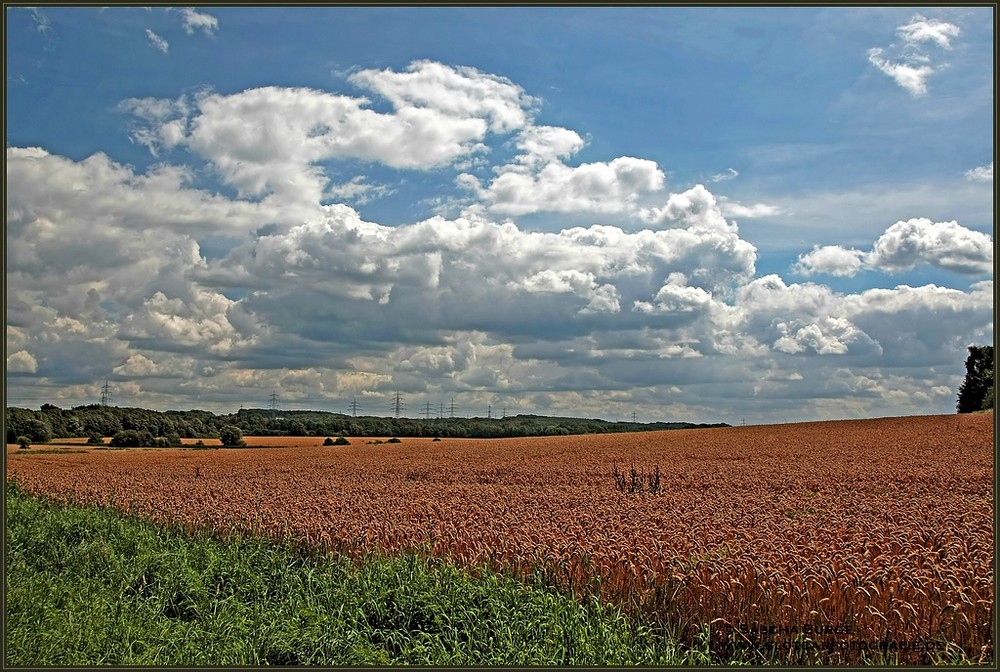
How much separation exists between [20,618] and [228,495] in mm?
12139

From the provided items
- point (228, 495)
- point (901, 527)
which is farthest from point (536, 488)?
point (901, 527)

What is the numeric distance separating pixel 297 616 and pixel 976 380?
93896mm

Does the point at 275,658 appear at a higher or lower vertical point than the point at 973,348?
lower

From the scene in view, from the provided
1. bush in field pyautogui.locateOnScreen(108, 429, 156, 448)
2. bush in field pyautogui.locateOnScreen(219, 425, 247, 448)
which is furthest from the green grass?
bush in field pyautogui.locateOnScreen(108, 429, 156, 448)

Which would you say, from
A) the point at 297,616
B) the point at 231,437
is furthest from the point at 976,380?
the point at 297,616

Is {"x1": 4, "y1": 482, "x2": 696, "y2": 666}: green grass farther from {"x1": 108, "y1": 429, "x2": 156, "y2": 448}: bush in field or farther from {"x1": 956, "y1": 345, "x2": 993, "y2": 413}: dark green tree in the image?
{"x1": 956, "y1": 345, "x2": 993, "y2": 413}: dark green tree

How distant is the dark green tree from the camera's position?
8433 centimetres

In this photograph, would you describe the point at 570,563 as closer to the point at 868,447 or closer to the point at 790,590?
the point at 790,590

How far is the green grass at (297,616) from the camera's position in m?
7.70

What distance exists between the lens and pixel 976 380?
8588cm

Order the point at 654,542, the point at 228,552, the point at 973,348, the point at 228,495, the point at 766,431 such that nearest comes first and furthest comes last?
1. the point at 654,542
2. the point at 228,552
3. the point at 228,495
4. the point at 766,431
5. the point at 973,348

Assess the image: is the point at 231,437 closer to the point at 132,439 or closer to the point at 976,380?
the point at 132,439

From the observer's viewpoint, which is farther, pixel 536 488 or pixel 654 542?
pixel 536 488

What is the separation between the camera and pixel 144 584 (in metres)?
11.0
